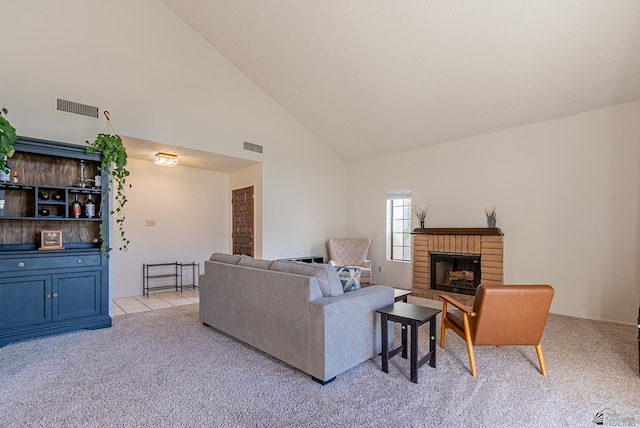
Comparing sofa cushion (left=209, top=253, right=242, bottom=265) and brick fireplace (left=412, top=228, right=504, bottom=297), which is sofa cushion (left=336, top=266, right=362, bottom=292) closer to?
sofa cushion (left=209, top=253, right=242, bottom=265)

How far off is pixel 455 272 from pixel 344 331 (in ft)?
12.0

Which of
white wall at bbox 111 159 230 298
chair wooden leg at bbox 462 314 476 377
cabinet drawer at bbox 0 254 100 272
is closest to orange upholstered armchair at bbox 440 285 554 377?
chair wooden leg at bbox 462 314 476 377

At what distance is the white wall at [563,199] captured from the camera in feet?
13.3

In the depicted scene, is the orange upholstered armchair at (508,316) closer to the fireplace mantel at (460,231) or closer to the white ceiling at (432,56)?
the fireplace mantel at (460,231)

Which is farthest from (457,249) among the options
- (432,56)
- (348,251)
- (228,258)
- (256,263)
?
(228,258)

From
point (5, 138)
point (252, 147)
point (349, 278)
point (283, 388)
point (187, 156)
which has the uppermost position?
point (252, 147)

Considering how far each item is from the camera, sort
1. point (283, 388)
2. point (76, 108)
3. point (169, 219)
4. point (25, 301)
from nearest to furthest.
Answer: point (283, 388) → point (25, 301) → point (76, 108) → point (169, 219)

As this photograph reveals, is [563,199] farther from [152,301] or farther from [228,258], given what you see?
[152,301]

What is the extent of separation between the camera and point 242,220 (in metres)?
6.51

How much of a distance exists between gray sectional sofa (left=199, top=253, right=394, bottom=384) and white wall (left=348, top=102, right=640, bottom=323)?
2.99 meters

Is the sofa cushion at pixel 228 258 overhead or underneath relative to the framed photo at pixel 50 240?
underneath

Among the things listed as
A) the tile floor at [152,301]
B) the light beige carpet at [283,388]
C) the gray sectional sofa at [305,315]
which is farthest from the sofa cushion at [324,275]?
the tile floor at [152,301]

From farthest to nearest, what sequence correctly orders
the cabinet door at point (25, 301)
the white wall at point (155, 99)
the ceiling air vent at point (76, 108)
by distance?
the ceiling air vent at point (76, 108) < the white wall at point (155, 99) < the cabinet door at point (25, 301)

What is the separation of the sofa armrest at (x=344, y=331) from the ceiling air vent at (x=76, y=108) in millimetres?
3872
